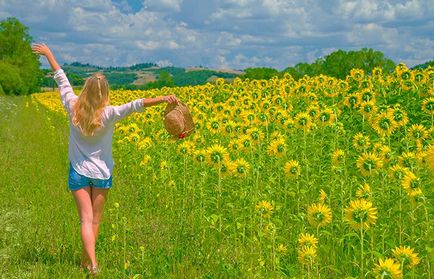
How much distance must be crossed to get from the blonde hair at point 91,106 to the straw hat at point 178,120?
662mm

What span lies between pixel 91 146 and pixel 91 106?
0.38 m

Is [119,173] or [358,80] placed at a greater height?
[358,80]

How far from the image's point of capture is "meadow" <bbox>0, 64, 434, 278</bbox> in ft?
16.7

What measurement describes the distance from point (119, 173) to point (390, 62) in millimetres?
31966

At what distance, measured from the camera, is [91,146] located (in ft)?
18.7

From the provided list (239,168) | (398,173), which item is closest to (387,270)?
(398,173)

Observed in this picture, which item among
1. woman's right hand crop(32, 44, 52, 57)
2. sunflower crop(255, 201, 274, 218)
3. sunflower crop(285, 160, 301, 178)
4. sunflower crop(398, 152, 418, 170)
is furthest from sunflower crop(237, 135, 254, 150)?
woman's right hand crop(32, 44, 52, 57)

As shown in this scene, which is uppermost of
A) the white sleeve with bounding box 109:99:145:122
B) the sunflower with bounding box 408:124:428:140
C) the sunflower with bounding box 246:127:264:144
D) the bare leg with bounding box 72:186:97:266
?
the white sleeve with bounding box 109:99:145:122

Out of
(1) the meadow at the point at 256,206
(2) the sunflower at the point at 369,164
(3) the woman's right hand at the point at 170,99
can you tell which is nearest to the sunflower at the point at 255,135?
(1) the meadow at the point at 256,206

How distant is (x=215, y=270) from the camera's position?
18.0ft

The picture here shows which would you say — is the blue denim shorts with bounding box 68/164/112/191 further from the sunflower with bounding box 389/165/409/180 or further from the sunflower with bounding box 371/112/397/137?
the sunflower with bounding box 371/112/397/137

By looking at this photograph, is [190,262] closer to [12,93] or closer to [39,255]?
[39,255]

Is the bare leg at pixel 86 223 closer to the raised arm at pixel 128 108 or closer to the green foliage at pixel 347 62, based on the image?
the raised arm at pixel 128 108

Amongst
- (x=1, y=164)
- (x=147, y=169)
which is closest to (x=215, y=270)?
(x=147, y=169)
